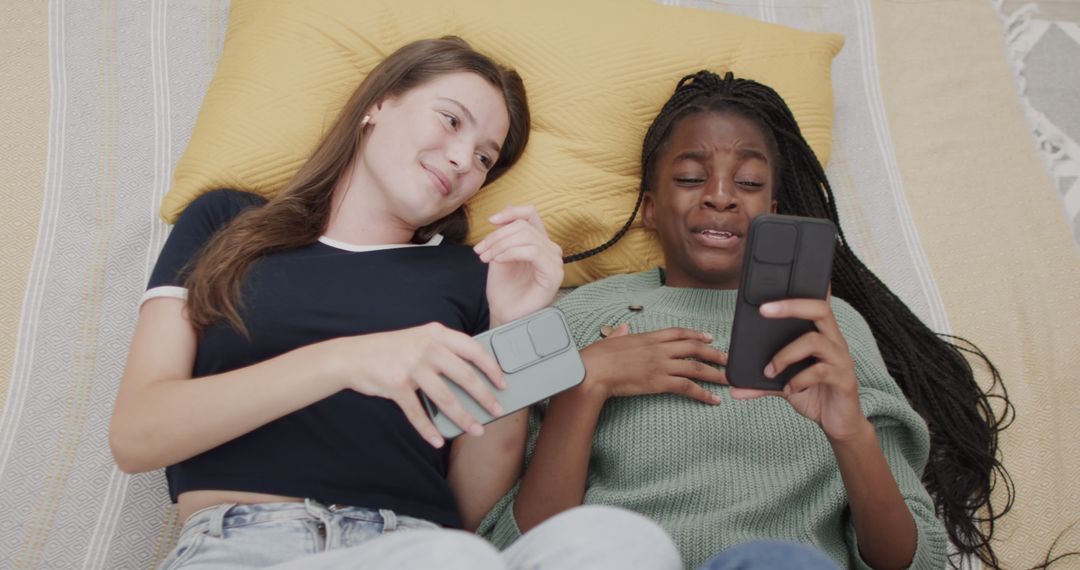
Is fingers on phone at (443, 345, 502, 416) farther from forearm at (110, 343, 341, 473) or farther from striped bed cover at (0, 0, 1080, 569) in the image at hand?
striped bed cover at (0, 0, 1080, 569)

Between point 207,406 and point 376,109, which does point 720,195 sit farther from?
point 207,406

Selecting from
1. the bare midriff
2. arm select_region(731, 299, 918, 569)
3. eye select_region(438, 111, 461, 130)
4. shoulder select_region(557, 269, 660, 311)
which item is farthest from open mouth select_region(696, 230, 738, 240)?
the bare midriff

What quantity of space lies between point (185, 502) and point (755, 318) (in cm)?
69

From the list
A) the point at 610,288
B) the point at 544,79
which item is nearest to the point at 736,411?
the point at 610,288

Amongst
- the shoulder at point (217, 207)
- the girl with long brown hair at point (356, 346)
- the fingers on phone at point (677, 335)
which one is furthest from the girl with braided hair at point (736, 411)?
the shoulder at point (217, 207)

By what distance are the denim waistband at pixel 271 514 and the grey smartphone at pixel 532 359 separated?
8.4 inches

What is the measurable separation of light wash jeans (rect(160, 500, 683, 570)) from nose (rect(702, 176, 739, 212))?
532mm

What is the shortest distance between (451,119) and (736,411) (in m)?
0.55

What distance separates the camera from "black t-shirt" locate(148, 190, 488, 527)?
91cm

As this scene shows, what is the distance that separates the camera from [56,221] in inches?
46.8

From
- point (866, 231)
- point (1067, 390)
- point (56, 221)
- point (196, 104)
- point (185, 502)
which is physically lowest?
point (1067, 390)

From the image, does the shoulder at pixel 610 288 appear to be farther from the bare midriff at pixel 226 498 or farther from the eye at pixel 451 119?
the bare midriff at pixel 226 498

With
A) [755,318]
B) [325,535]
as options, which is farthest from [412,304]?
[755,318]

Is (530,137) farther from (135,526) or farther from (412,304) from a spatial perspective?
(135,526)
